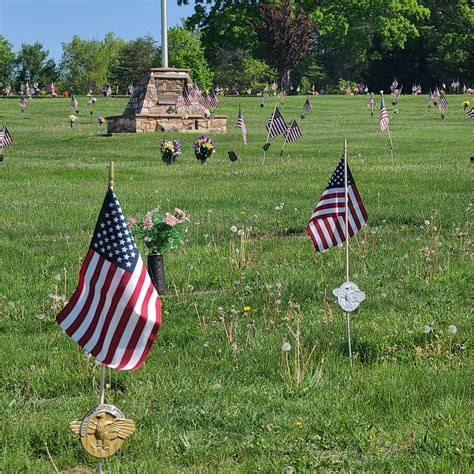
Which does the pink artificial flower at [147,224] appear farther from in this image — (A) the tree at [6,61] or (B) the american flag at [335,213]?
(A) the tree at [6,61]

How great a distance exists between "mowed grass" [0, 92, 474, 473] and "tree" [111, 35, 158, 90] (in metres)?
69.1

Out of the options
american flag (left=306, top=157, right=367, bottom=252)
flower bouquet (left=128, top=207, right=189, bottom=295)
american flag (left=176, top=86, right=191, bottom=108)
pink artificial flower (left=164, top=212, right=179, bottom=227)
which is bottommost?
flower bouquet (left=128, top=207, right=189, bottom=295)

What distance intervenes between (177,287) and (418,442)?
3968 mm

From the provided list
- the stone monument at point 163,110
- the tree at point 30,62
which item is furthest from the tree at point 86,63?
the stone monument at point 163,110

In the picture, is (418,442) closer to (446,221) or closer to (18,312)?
(18,312)

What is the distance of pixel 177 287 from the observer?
845cm

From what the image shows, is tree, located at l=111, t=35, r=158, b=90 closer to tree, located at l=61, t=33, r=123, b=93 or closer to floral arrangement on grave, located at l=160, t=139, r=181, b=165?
tree, located at l=61, t=33, r=123, b=93

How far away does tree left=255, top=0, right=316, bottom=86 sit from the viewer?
187 ft

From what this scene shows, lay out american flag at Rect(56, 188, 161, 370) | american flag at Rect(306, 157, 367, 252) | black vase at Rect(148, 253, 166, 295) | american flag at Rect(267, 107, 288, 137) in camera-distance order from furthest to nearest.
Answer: american flag at Rect(267, 107, 288, 137), black vase at Rect(148, 253, 166, 295), american flag at Rect(306, 157, 367, 252), american flag at Rect(56, 188, 161, 370)

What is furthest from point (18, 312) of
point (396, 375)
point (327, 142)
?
point (327, 142)

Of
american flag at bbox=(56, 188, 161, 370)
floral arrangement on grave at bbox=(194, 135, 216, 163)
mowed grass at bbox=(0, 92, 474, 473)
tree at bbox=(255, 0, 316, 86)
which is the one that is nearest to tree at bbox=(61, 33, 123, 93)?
tree at bbox=(255, 0, 316, 86)

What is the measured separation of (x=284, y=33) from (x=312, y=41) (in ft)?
24.5

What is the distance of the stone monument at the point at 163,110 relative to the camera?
31.9m

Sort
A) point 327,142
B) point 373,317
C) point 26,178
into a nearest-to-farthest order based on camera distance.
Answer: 1. point 373,317
2. point 26,178
3. point 327,142
